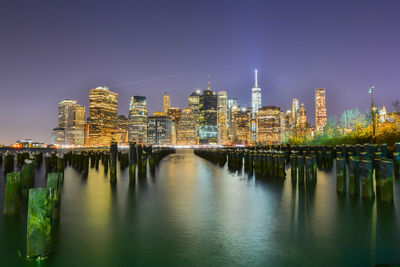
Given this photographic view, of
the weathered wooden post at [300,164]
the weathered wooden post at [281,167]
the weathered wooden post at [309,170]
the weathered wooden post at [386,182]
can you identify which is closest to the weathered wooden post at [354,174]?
the weathered wooden post at [386,182]

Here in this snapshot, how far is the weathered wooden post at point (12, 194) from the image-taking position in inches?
295

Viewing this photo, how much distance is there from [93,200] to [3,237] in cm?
427

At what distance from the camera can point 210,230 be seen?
6266mm

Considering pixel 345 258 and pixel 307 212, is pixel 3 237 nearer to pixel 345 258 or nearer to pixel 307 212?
pixel 345 258

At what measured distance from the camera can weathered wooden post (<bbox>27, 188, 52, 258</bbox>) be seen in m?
4.45

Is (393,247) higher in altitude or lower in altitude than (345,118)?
lower

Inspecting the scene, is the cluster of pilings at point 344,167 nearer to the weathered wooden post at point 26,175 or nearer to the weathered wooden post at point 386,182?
the weathered wooden post at point 386,182

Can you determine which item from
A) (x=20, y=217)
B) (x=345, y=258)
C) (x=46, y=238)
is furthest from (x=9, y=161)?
(x=345, y=258)

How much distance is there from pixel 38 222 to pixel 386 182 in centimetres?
923

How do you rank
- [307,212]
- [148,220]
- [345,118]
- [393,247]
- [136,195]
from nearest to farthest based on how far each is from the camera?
[393,247] → [148,220] → [307,212] → [136,195] → [345,118]

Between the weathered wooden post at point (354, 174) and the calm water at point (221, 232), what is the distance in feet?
1.69

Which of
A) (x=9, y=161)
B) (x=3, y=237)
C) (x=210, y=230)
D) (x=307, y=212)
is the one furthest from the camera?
(x=9, y=161)

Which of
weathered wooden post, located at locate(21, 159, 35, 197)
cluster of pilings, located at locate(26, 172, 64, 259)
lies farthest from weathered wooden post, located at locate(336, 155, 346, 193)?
weathered wooden post, located at locate(21, 159, 35, 197)

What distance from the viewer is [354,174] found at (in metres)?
9.43
